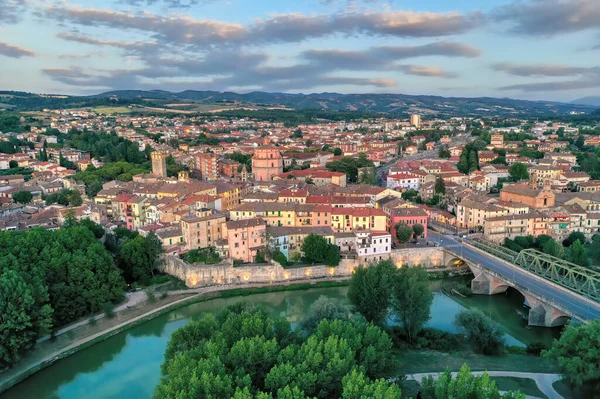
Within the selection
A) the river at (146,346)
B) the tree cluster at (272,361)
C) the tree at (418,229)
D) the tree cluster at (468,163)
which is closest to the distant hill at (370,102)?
the tree cluster at (468,163)

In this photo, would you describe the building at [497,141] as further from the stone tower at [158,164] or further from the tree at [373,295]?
the tree at [373,295]

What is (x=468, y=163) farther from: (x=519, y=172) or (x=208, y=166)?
(x=208, y=166)

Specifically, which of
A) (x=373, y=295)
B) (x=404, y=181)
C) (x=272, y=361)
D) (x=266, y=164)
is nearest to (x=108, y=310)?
(x=272, y=361)

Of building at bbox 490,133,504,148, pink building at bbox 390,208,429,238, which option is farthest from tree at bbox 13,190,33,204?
building at bbox 490,133,504,148

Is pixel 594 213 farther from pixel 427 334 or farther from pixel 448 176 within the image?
→ pixel 427 334

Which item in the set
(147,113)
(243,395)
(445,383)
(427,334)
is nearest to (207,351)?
(243,395)

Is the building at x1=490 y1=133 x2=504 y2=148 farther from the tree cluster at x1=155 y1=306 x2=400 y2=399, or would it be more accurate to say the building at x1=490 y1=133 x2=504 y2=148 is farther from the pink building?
the tree cluster at x1=155 y1=306 x2=400 y2=399
